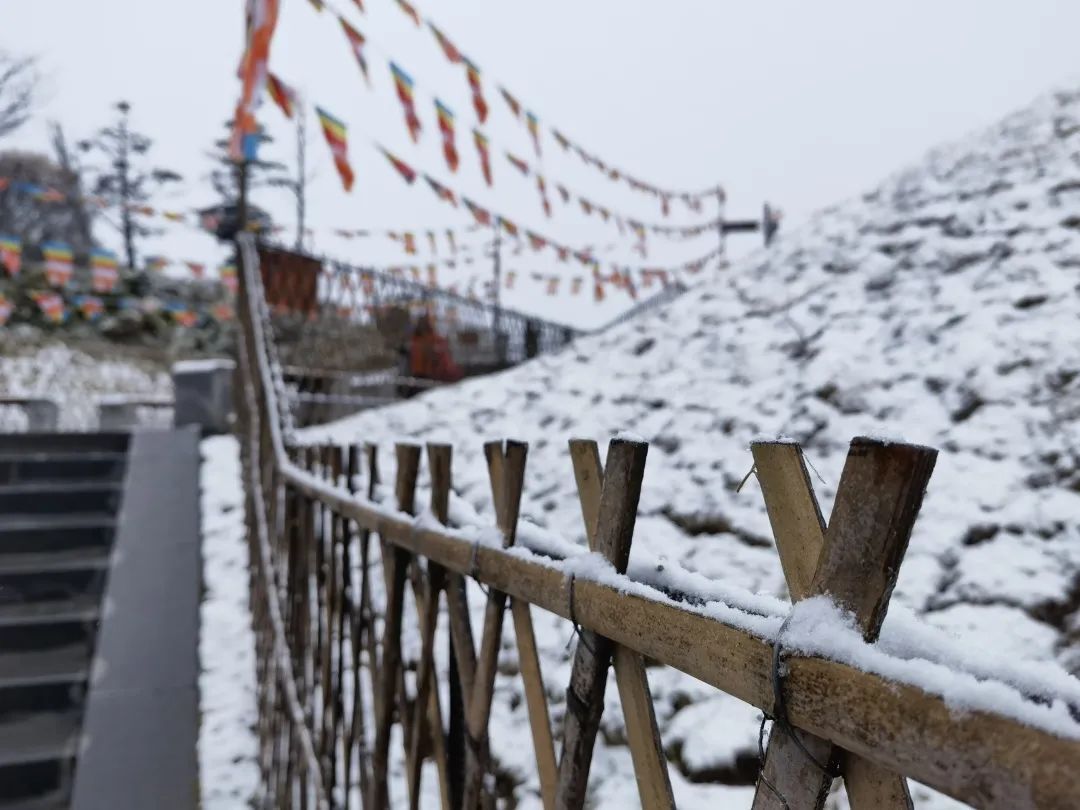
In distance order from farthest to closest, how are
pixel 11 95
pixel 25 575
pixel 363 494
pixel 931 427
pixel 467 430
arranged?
pixel 11 95
pixel 467 430
pixel 25 575
pixel 931 427
pixel 363 494

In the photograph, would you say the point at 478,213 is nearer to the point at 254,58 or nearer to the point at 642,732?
the point at 254,58

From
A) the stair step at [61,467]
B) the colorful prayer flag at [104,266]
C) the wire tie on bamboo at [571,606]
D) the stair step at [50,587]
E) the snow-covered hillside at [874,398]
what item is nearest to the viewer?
the wire tie on bamboo at [571,606]

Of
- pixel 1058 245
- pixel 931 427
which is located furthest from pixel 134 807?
pixel 1058 245

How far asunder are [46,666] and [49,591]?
0.60 meters

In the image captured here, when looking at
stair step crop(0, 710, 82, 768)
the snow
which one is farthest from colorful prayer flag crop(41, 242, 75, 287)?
stair step crop(0, 710, 82, 768)

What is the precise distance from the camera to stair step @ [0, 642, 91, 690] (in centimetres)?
373

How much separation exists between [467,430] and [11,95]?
22008 millimetres

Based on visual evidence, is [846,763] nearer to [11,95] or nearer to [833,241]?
[833,241]

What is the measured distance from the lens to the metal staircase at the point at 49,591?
3.39m

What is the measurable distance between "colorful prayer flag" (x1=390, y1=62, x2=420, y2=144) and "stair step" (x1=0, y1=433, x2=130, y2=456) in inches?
152

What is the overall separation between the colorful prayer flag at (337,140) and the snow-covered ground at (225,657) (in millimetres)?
3251

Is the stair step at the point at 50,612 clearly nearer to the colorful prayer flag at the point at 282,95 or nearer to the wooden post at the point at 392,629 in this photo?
the wooden post at the point at 392,629

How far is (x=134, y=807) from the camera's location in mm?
3152

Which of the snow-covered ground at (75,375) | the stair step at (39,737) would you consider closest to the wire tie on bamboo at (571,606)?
the stair step at (39,737)
